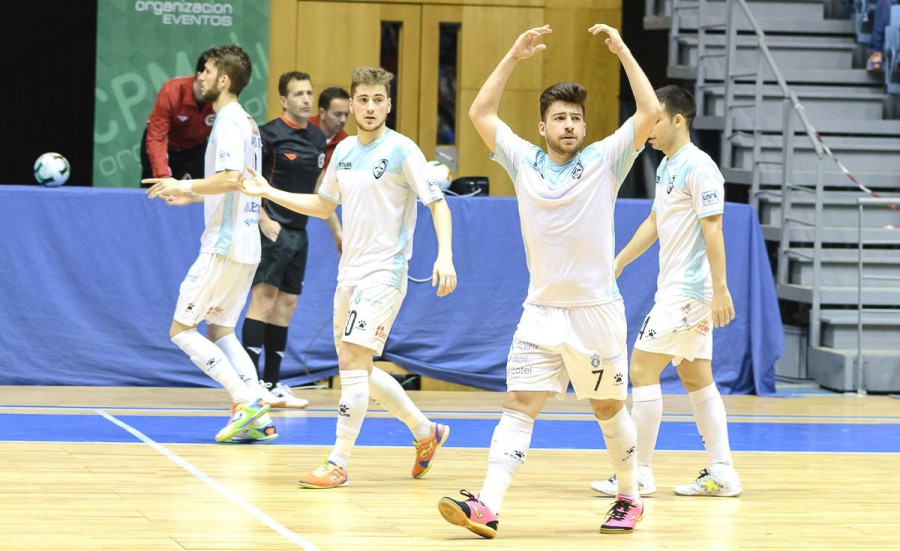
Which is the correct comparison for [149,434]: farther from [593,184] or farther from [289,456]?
[593,184]

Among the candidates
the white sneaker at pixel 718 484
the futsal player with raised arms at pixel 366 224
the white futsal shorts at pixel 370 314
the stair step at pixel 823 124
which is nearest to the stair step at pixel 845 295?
the stair step at pixel 823 124

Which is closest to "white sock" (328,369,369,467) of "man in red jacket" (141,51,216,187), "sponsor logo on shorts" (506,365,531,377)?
"sponsor logo on shorts" (506,365,531,377)

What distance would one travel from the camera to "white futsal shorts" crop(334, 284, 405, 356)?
584cm

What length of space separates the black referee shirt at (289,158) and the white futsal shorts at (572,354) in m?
3.69

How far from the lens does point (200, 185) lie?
6578 mm

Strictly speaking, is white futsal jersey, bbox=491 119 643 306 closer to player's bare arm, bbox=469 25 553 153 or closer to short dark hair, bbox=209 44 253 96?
player's bare arm, bbox=469 25 553 153

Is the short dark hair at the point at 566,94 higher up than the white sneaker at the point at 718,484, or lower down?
higher up

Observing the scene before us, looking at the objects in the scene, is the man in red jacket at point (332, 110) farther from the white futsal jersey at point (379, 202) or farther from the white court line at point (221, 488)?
the white futsal jersey at point (379, 202)

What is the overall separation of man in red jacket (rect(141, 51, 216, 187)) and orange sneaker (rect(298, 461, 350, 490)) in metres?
3.43

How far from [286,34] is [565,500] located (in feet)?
26.3

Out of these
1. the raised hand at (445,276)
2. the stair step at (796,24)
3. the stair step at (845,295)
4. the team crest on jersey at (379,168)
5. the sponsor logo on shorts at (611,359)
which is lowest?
the stair step at (845,295)

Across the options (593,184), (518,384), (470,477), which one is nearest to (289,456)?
(470,477)

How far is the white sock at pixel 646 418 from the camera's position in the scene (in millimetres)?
5898

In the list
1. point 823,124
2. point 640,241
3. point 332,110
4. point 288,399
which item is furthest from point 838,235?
point 640,241
